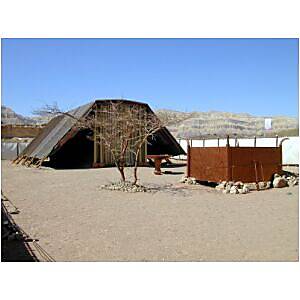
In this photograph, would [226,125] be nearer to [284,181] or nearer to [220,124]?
[220,124]

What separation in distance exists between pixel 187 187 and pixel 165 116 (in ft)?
8.87

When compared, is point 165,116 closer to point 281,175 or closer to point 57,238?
point 281,175

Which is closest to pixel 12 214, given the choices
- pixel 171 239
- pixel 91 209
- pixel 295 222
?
pixel 91 209

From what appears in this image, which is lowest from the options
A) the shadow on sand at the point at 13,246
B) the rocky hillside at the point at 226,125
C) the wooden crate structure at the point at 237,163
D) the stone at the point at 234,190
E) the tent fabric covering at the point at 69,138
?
the shadow on sand at the point at 13,246

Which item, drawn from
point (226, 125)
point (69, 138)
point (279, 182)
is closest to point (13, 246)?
point (279, 182)

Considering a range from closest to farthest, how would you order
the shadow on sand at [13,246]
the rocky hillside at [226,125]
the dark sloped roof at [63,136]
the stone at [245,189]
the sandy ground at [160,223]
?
the shadow on sand at [13,246]
the sandy ground at [160,223]
the stone at [245,189]
the dark sloped roof at [63,136]
the rocky hillside at [226,125]

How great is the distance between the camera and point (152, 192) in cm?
1160

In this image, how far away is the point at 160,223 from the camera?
717 centimetres

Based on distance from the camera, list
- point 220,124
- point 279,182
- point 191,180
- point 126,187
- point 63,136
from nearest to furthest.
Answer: point 126,187 → point 279,182 → point 191,180 → point 63,136 → point 220,124

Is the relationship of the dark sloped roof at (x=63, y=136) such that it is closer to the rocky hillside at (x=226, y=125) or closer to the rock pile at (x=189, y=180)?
the rock pile at (x=189, y=180)

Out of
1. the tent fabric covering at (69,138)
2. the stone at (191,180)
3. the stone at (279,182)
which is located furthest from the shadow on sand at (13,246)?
the tent fabric covering at (69,138)

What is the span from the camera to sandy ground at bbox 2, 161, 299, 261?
5.26m

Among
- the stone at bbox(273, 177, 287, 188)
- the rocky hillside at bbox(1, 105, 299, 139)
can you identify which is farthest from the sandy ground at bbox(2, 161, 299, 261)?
the rocky hillside at bbox(1, 105, 299, 139)

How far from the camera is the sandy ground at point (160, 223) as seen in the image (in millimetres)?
5258
